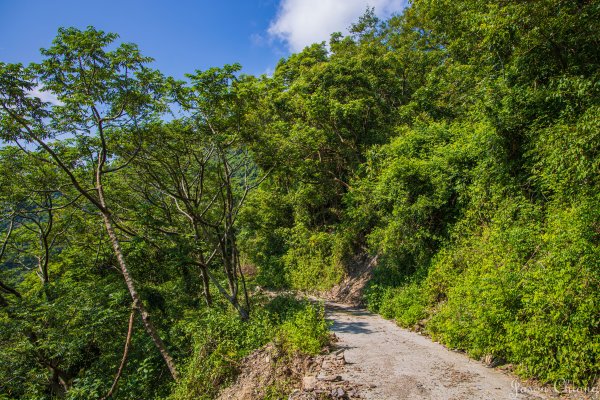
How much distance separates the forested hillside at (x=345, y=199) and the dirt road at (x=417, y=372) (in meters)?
0.44

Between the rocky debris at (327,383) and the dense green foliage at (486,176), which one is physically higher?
the dense green foliage at (486,176)

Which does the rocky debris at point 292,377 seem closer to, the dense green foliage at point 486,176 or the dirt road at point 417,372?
the dirt road at point 417,372

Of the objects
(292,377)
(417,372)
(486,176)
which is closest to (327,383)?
(292,377)

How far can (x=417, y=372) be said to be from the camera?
575 cm

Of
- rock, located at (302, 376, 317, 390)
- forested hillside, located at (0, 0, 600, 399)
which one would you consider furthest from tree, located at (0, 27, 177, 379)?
rock, located at (302, 376, 317, 390)

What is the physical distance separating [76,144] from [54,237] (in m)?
6.21

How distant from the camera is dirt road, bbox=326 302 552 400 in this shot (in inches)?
193

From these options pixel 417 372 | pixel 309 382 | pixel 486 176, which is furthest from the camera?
pixel 486 176

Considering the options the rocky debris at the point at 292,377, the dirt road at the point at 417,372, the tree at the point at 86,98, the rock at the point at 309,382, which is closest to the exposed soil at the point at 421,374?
the dirt road at the point at 417,372

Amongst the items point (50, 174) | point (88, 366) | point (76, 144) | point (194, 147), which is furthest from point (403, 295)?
point (50, 174)

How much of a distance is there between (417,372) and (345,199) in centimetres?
1157

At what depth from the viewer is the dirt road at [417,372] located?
4898 mm

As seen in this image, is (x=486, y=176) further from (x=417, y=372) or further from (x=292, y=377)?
(x=292, y=377)

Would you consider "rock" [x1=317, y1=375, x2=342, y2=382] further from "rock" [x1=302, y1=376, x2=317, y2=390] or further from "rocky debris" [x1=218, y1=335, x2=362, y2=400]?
"rock" [x1=302, y1=376, x2=317, y2=390]
